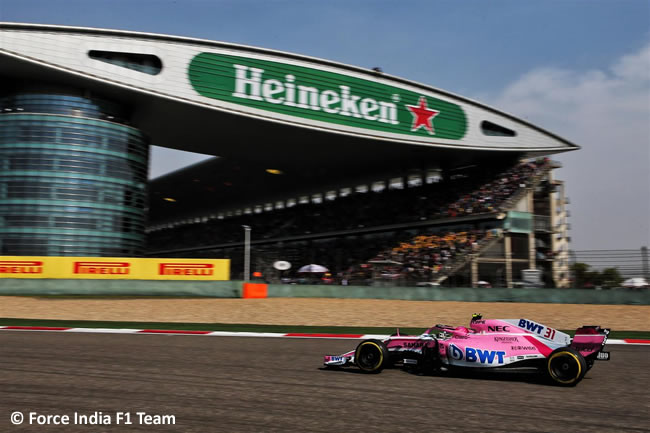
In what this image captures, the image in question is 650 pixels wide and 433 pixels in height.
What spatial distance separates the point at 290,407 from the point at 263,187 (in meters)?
48.1

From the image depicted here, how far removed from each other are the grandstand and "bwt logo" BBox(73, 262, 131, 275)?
189 inches

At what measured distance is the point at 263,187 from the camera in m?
52.2

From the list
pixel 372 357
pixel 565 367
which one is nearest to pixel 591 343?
pixel 565 367

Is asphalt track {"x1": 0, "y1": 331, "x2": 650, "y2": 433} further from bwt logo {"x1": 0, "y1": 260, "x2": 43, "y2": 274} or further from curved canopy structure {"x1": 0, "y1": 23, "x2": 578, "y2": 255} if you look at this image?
curved canopy structure {"x1": 0, "y1": 23, "x2": 578, "y2": 255}

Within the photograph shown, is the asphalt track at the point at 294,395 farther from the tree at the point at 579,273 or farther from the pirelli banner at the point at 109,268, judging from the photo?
the pirelli banner at the point at 109,268

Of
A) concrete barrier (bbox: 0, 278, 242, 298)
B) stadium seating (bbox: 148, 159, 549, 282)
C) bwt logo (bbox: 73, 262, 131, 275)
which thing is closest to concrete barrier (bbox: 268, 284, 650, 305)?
concrete barrier (bbox: 0, 278, 242, 298)

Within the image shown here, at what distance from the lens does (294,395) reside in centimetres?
515

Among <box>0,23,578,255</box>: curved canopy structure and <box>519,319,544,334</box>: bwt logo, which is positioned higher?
<box>0,23,578,255</box>: curved canopy structure

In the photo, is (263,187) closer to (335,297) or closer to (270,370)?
(335,297)

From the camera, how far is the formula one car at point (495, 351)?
238 inches

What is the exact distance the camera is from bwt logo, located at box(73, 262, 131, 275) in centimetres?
2220

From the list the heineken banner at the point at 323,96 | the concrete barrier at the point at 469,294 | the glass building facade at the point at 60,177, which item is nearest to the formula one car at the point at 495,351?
the concrete barrier at the point at 469,294

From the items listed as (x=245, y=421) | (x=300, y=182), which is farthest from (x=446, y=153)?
(x=245, y=421)

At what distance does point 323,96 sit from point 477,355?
27517 mm
